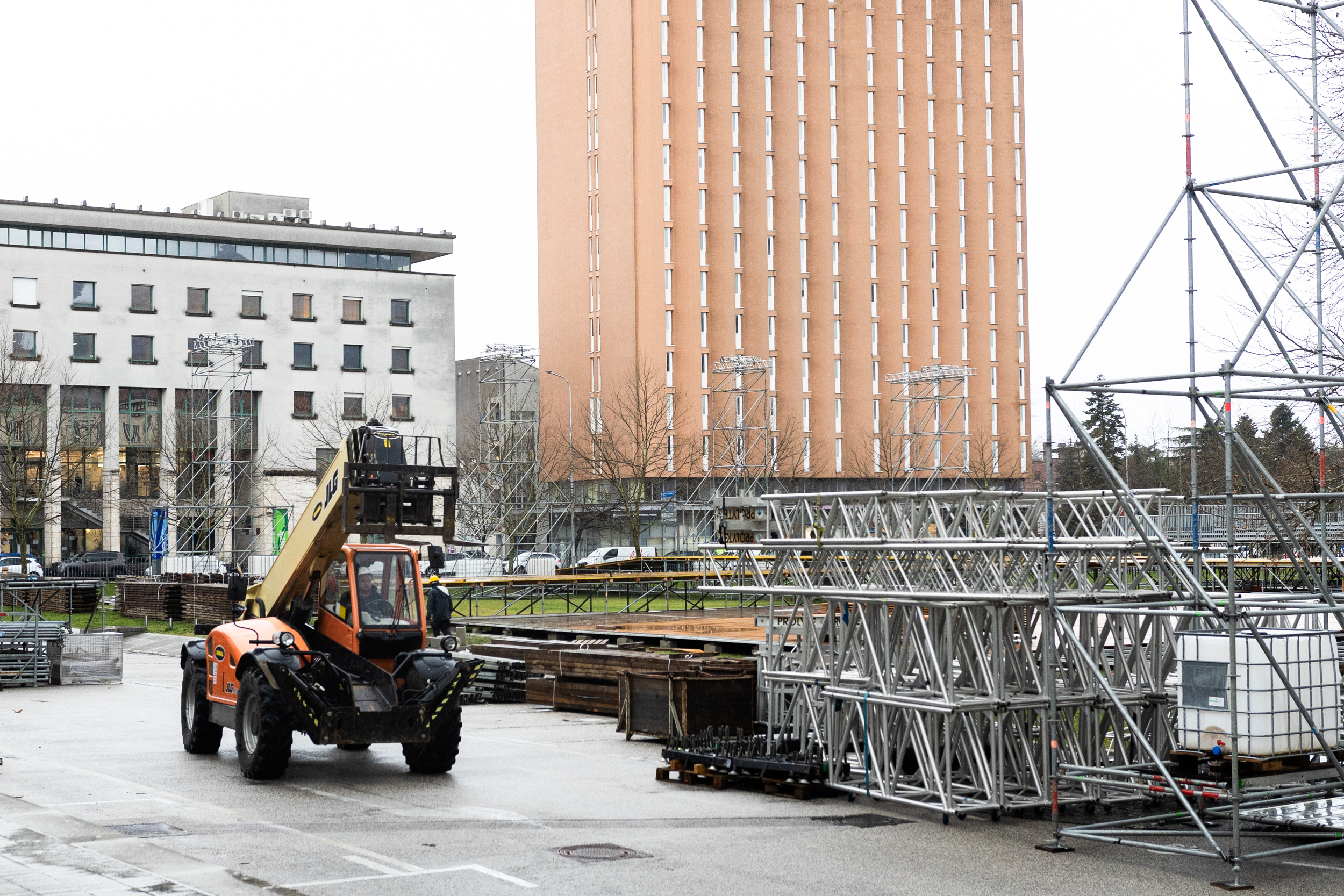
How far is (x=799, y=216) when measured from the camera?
292ft

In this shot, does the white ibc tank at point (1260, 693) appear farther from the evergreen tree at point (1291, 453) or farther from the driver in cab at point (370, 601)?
the driver in cab at point (370, 601)

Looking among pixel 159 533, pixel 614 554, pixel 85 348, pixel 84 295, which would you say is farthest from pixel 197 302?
pixel 614 554

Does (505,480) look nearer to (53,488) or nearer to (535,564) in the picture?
(535,564)

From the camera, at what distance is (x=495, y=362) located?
7956 cm

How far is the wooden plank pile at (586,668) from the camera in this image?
67.6 ft

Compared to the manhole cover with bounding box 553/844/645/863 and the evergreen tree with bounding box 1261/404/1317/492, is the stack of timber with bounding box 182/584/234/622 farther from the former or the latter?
the manhole cover with bounding box 553/844/645/863

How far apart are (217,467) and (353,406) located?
561 inches

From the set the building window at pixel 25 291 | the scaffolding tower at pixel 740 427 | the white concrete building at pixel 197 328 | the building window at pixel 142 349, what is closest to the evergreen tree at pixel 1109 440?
the scaffolding tower at pixel 740 427

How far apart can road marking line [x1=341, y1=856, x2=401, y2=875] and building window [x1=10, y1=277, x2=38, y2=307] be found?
2613 inches

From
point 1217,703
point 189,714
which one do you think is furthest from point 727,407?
point 1217,703

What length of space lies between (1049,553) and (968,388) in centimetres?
8264

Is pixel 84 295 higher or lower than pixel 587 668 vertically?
higher

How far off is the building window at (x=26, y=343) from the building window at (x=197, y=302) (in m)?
7.72

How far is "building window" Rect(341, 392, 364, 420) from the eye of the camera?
77812 millimetres
